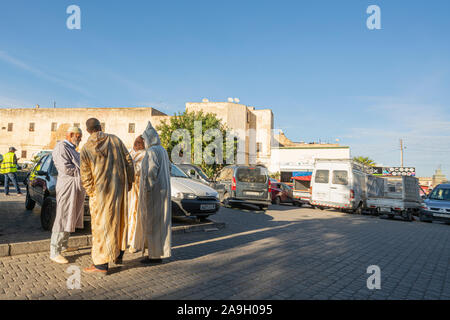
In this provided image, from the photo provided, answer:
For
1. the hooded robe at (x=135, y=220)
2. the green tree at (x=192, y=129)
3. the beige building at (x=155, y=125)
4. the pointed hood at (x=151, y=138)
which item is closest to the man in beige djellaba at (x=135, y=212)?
the hooded robe at (x=135, y=220)

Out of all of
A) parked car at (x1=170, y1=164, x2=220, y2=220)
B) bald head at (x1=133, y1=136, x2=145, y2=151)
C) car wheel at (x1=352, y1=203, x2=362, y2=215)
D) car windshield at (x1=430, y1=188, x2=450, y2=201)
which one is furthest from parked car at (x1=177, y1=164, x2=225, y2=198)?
car windshield at (x1=430, y1=188, x2=450, y2=201)

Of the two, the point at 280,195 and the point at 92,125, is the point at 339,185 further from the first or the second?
the point at 92,125

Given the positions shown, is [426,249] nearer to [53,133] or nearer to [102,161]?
[102,161]

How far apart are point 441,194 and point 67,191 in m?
16.6

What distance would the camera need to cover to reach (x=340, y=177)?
617 inches

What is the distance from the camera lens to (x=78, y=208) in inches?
188

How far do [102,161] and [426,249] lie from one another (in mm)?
7354

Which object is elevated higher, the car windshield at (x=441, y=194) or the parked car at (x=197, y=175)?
the parked car at (x=197, y=175)

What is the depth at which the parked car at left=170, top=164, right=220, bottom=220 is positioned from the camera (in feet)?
Result: 25.1

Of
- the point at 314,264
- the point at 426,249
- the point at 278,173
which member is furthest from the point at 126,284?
the point at 278,173

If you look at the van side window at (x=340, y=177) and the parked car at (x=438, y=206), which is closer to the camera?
the parked car at (x=438, y=206)

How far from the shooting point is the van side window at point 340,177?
610 inches

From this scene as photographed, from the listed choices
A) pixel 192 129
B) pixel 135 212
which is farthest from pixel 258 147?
pixel 135 212

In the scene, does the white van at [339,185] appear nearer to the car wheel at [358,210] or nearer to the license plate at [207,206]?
the car wheel at [358,210]
